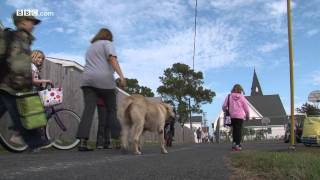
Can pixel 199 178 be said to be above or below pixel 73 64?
below

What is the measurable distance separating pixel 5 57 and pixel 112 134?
163 inches

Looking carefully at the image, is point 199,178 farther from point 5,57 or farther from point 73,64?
point 73,64

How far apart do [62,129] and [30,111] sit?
166 inches

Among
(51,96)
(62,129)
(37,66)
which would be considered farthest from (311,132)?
(37,66)

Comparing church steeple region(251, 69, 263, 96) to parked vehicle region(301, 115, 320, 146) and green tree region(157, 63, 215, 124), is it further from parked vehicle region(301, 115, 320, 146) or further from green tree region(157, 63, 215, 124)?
parked vehicle region(301, 115, 320, 146)

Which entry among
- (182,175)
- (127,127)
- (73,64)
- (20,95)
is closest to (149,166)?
(182,175)

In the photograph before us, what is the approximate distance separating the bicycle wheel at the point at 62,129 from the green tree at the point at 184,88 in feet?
182

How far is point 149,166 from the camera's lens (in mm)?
5594

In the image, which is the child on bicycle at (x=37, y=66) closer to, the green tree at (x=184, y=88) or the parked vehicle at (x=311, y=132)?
the parked vehicle at (x=311, y=132)

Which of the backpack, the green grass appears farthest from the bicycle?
the backpack

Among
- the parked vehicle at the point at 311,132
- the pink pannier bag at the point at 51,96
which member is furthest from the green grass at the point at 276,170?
the parked vehicle at the point at 311,132

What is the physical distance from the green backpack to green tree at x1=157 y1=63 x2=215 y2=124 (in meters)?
59.9

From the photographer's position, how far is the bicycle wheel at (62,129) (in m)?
8.90

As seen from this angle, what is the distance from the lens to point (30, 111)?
4871 mm
